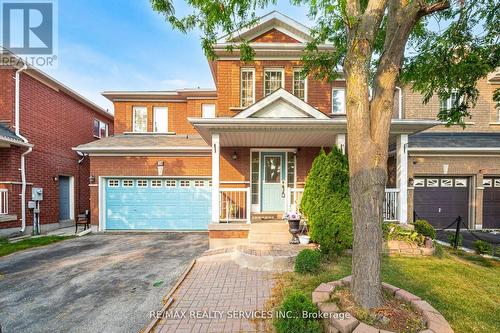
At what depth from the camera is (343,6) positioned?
2.96m

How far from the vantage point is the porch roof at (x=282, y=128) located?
255 inches

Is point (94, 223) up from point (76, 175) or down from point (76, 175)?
down

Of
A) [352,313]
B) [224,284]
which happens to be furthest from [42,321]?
[352,313]

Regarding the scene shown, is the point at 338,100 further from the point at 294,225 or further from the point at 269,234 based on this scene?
the point at 269,234

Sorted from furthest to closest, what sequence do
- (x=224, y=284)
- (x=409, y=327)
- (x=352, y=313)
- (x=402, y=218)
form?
1. (x=402, y=218)
2. (x=224, y=284)
3. (x=352, y=313)
4. (x=409, y=327)

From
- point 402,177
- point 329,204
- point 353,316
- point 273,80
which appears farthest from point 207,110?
point 353,316

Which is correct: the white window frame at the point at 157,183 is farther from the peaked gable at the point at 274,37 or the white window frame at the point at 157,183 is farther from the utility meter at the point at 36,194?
Result: the peaked gable at the point at 274,37

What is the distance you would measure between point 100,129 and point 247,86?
11.3 metres

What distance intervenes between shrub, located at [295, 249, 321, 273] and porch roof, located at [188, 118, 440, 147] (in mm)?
3433

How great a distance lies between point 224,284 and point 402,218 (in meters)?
5.54

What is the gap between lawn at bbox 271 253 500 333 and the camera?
10.7 feet

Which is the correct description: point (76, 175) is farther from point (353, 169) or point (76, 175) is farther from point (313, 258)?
point (353, 169)

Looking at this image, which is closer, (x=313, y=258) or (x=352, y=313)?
(x=352, y=313)

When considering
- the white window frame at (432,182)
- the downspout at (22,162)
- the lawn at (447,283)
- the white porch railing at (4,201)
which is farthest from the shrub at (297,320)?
the downspout at (22,162)
